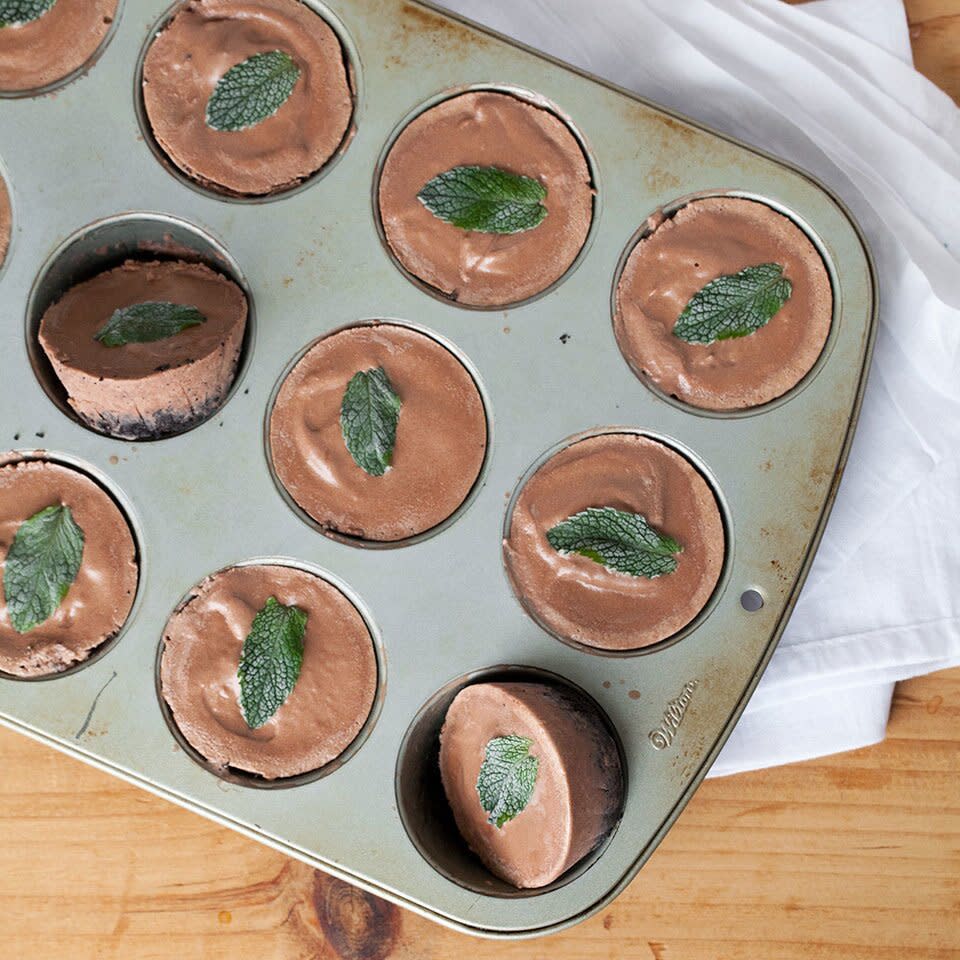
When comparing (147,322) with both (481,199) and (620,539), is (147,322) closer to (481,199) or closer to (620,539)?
(481,199)

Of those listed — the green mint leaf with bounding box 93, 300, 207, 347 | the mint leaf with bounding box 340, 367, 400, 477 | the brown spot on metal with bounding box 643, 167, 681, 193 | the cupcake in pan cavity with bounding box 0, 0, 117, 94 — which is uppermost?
the cupcake in pan cavity with bounding box 0, 0, 117, 94

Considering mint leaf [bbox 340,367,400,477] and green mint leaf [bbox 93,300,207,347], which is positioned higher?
green mint leaf [bbox 93,300,207,347]

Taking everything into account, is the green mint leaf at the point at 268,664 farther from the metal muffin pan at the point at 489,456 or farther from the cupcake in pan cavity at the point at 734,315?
the cupcake in pan cavity at the point at 734,315

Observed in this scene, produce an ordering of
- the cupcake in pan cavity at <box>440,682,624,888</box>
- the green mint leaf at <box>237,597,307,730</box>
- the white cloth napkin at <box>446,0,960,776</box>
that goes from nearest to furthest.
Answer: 1. the cupcake in pan cavity at <box>440,682,624,888</box>
2. the green mint leaf at <box>237,597,307,730</box>
3. the white cloth napkin at <box>446,0,960,776</box>

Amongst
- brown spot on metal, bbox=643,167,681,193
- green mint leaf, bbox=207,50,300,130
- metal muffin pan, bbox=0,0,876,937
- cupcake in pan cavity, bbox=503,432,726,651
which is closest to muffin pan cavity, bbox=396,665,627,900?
metal muffin pan, bbox=0,0,876,937

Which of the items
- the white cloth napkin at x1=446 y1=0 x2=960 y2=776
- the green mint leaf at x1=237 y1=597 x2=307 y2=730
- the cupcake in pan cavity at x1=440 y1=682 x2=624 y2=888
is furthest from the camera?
the white cloth napkin at x1=446 y1=0 x2=960 y2=776

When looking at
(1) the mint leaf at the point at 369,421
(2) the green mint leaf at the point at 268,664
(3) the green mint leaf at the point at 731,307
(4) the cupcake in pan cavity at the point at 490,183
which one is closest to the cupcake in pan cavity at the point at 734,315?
(3) the green mint leaf at the point at 731,307

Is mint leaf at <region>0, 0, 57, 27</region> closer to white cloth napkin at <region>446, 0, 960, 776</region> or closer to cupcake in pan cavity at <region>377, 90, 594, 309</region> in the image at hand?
cupcake in pan cavity at <region>377, 90, 594, 309</region>
